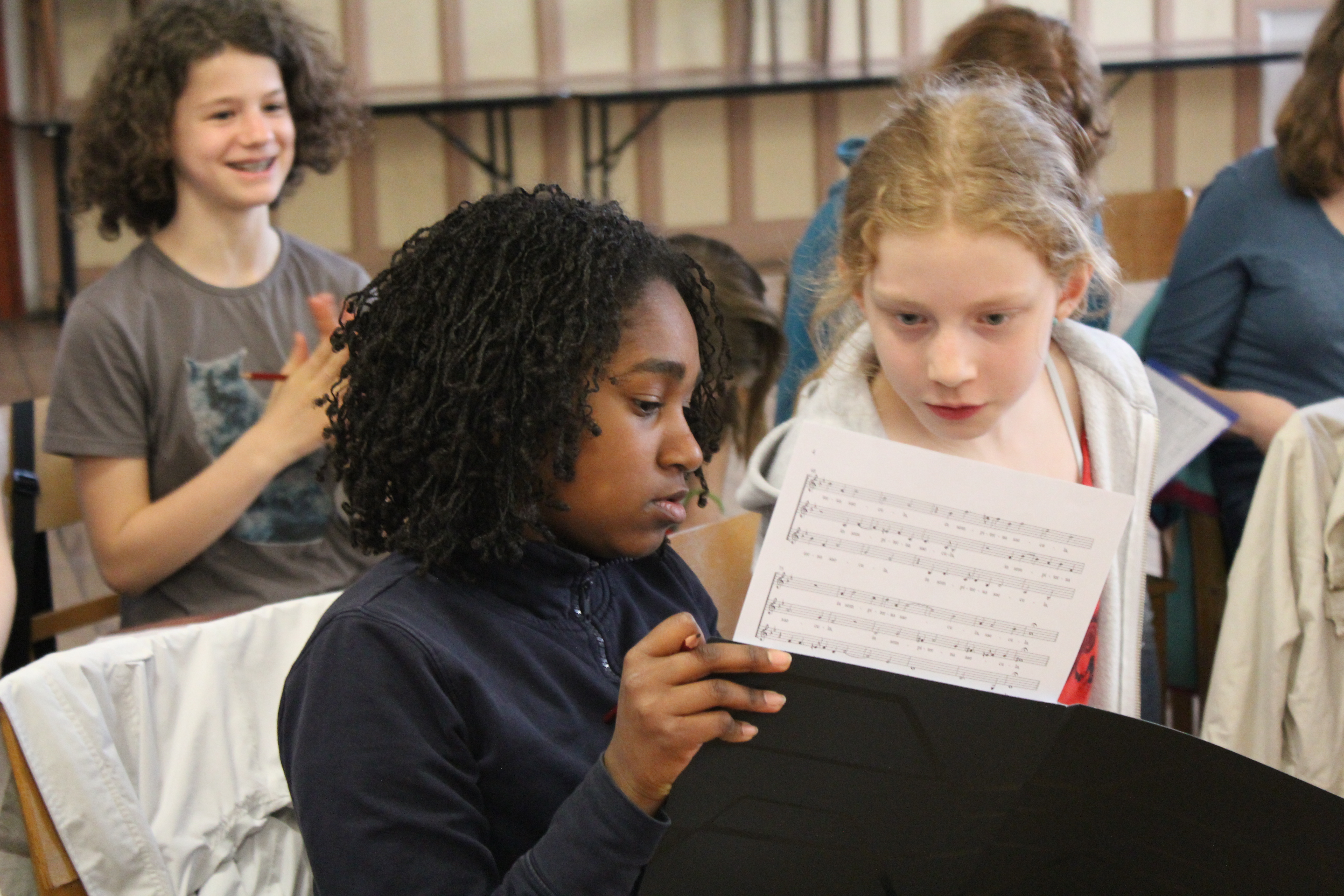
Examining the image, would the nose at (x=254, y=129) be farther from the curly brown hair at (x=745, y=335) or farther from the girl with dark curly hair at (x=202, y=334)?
the curly brown hair at (x=745, y=335)

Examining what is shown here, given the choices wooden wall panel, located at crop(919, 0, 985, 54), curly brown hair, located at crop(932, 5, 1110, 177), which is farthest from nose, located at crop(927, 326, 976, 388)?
wooden wall panel, located at crop(919, 0, 985, 54)

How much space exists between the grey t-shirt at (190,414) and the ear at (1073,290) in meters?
1.07

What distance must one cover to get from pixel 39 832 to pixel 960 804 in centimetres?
74

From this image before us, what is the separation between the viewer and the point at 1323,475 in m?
1.51

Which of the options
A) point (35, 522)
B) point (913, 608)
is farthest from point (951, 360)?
point (35, 522)

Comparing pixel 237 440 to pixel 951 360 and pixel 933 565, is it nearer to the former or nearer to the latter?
pixel 951 360

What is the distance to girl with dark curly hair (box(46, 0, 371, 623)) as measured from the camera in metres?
1.74

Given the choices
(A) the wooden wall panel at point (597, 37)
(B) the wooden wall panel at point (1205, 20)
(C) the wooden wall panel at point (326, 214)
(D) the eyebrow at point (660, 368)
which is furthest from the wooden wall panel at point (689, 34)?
(D) the eyebrow at point (660, 368)

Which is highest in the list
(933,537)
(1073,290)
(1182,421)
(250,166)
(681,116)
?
(681,116)

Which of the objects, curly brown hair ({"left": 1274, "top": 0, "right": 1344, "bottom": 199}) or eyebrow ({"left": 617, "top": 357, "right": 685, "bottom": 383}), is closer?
eyebrow ({"left": 617, "top": 357, "right": 685, "bottom": 383})

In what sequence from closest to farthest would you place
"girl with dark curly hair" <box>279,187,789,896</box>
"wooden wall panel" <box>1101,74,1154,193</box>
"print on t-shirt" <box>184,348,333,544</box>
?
"girl with dark curly hair" <box>279,187,789,896</box>, "print on t-shirt" <box>184,348,333,544</box>, "wooden wall panel" <box>1101,74,1154,193</box>

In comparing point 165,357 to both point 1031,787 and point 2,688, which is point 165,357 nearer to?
point 2,688

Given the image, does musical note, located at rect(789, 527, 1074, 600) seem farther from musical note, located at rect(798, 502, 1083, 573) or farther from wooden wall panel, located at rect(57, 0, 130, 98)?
wooden wall panel, located at rect(57, 0, 130, 98)

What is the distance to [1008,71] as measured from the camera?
1.68 metres
